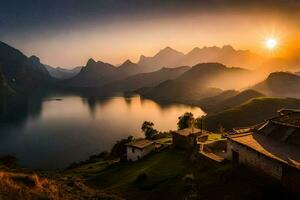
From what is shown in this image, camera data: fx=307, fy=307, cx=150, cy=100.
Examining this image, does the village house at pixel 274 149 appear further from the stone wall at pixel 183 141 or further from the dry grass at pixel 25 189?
the stone wall at pixel 183 141

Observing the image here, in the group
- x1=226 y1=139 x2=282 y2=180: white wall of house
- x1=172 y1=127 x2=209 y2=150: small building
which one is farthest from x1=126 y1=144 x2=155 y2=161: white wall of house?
x1=226 y1=139 x2=282 y2=180: white wall of house

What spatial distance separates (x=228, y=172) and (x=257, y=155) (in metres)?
3.45

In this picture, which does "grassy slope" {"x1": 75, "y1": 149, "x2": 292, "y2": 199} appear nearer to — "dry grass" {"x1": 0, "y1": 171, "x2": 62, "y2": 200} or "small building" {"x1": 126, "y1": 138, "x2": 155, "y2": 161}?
"dry grass" {"x1": 0, "y1": 171, "x2": 62, "y2": 200}

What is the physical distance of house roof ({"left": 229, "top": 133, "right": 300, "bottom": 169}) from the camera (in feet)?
85.6

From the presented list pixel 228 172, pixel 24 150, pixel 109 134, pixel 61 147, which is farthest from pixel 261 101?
pixel 228 172

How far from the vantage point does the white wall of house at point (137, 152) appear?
66.3 meters

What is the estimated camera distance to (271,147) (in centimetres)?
3002

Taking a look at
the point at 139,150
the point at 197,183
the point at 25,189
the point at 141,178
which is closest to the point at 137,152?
the point at 139,150

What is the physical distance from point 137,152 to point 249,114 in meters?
107

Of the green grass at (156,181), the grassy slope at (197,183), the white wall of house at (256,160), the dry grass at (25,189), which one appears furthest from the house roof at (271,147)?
the dry grass at (25,189)

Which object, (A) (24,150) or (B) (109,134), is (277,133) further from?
(B) (109,134)

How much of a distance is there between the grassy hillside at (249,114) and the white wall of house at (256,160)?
113 metres

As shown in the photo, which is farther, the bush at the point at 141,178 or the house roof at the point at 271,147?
the bush at the point at 141,178

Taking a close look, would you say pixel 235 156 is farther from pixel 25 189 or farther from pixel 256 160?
pixel 25 189
